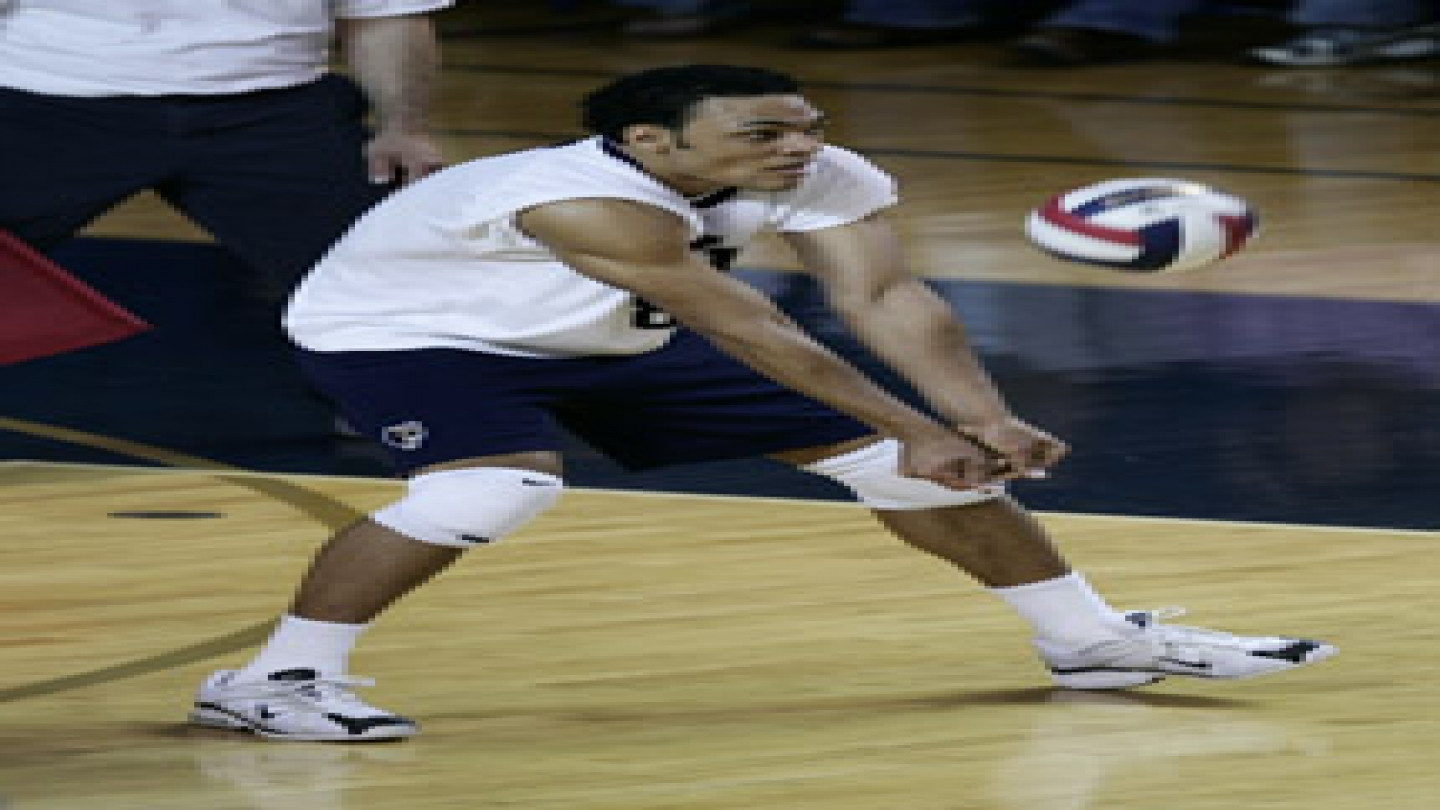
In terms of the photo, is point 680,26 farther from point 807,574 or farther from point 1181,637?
point 1181,637

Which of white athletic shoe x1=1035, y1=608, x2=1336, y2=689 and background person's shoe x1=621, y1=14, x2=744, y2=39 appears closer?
white athletic shoe x1=1035, y1=608, x2=1336, y2=689

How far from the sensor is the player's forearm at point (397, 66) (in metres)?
7.25

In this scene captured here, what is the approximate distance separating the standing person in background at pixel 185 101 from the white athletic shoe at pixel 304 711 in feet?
4.76

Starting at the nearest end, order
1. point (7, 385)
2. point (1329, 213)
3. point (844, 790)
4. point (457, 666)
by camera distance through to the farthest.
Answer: point (844, 790), point (457, 666), point (7, 385), point (1329, 213)

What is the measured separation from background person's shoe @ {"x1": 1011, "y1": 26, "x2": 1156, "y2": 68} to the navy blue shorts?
7600 mm

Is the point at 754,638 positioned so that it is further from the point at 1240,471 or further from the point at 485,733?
the point at 1240,471

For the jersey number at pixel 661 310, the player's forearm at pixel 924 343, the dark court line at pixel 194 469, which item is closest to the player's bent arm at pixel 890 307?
the player's forearm at pixel 924 343

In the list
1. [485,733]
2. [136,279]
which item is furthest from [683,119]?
[136,279]

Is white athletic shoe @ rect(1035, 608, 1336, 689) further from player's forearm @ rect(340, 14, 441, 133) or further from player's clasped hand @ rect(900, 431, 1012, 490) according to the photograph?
player's forearm @ rect(340, 14, 441, 133)

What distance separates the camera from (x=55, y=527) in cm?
746

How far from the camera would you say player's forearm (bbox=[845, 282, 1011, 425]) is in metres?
6.01

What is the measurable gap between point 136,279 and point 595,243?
4.43 metres

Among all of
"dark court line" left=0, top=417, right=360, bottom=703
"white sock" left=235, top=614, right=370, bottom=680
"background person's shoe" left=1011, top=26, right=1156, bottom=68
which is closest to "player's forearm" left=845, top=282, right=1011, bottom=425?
"white sock" left=235, top=614, right=370, bottom=680

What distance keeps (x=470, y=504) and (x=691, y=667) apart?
0.73 metres
